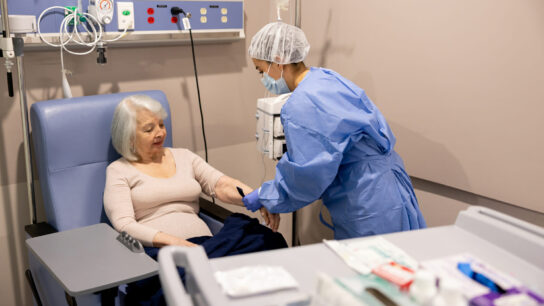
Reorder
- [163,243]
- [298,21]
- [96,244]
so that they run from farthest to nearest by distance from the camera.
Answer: [298,21] → [163,243] → [96,244]

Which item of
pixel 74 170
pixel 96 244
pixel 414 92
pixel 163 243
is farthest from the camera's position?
pixel 414 92

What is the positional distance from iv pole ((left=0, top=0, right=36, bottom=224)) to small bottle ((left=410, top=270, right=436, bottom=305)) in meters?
1.72

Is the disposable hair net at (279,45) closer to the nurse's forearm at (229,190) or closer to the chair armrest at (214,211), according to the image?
the nurse's forearm at (229,190)

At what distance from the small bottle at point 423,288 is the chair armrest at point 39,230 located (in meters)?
1.62

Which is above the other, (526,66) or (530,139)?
(526,66)

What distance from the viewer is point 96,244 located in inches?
64.7

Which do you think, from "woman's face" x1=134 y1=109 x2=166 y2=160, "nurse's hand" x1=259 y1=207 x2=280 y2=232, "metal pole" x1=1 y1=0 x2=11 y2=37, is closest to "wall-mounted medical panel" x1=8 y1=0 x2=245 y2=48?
"metal pole" x1=1 y1=0 x2=11 y2=37

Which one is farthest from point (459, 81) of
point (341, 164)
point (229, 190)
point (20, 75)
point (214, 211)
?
point (20, 75)

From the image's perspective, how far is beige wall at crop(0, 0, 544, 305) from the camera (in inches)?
74.9

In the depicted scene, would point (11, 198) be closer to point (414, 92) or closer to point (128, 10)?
point (128, 10)

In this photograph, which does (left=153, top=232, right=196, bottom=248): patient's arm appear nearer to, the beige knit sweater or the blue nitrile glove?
the beige knit sweater

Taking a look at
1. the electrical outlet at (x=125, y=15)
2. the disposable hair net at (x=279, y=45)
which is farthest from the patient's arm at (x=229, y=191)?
the electrical outlet at (x=125, y=15)

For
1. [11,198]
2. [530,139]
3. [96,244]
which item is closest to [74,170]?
[11,198]

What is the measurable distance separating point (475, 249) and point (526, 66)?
1.03m
